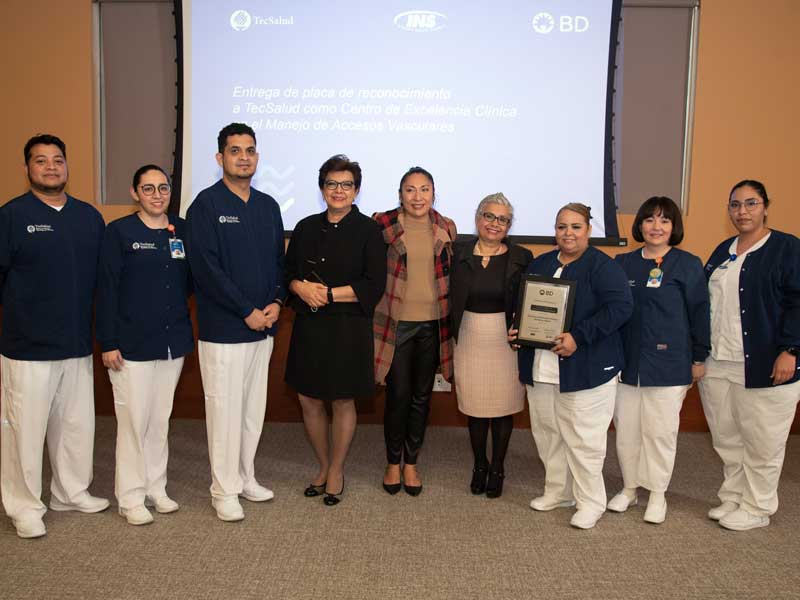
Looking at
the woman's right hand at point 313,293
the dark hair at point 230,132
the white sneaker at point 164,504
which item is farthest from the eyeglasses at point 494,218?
the white sneaker at point 164,504

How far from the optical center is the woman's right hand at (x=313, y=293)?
2988 mm

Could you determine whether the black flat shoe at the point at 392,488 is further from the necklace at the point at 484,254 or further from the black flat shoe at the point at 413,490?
the necklace at the point at 484,254

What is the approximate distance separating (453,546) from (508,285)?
1.26 metres

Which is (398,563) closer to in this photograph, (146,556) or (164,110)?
(146,556)

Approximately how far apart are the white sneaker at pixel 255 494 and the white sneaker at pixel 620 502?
173cm

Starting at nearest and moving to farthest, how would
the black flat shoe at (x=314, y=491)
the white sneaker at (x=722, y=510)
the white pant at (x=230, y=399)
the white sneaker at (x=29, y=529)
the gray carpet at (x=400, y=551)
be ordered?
the gray carpet at (x=400, y=551)
the white sneaker at (x=29, y=529)
the white pant at (x=230, y=399)
the white sneaker at (x=722, y=510)
the black flat shoe at (x=314, y=491)

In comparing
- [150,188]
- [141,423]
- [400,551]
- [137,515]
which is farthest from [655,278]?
[137,515]

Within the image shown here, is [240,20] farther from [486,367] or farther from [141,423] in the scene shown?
[486,367]

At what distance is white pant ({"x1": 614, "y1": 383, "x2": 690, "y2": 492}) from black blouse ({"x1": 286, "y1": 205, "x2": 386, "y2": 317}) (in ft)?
4.41

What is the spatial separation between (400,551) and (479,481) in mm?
798

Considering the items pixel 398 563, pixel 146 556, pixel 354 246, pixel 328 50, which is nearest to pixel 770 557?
pixel 398 563

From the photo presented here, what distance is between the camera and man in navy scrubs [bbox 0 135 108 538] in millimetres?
2783

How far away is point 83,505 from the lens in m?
3.05

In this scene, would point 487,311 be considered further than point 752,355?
Yes
